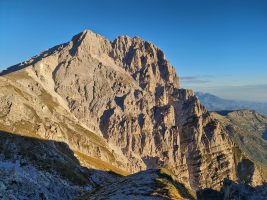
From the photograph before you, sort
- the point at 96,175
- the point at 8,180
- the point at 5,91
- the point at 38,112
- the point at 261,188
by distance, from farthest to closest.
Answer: the point at 38,112 → the point at 5,91 → the point at 96,175 → the point at 8,180 → the point at 261,188

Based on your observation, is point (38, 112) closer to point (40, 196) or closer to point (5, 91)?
point (5, 91)

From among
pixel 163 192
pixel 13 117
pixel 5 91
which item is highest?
pixel 5 91

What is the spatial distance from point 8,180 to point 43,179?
45.2 feet

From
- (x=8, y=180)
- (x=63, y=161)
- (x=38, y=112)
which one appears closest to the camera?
(x=8, y=180)

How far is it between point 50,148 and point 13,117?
2972 cm

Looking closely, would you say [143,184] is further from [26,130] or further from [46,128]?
[46,128]

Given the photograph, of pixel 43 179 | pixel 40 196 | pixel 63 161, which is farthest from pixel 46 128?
pixel 40 196

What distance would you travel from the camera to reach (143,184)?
4681 cm

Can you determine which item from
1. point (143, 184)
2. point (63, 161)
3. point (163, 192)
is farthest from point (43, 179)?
point (163, 192)

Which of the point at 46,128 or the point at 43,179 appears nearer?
the point at 43,179

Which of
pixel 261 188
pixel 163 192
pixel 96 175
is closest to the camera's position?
pixel 163 192

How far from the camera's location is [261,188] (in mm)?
65125

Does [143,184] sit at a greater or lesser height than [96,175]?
greater

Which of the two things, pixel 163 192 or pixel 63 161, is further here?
pixel 63 161
